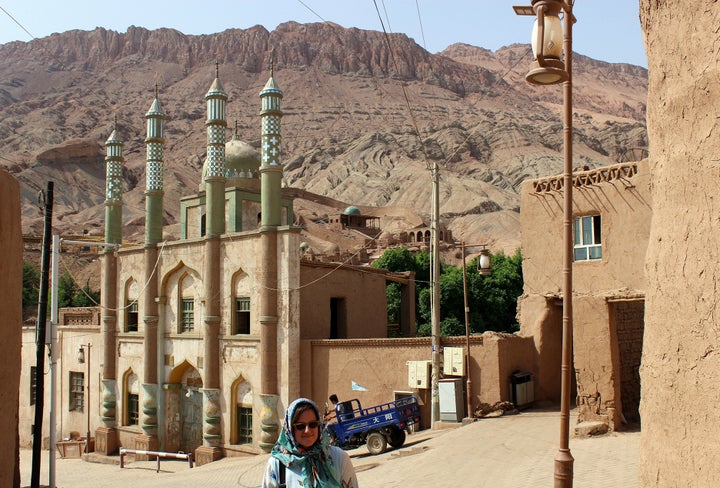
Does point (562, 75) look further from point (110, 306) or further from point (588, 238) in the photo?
point (110, 306)

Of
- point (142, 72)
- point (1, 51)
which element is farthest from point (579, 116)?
point (1, 51)

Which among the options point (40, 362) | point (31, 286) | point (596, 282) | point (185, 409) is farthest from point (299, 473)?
point (31, 286)

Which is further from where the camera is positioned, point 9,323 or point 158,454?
point 158,454

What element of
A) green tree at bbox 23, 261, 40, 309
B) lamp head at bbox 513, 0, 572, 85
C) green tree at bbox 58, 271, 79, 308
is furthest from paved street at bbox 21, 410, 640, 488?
green tree at bbox 23, 261, 40, 309

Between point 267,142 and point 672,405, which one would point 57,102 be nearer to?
point 267,142

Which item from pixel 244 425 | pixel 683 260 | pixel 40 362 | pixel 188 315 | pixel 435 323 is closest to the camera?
pixel 683 260

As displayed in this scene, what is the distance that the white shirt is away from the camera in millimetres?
4570

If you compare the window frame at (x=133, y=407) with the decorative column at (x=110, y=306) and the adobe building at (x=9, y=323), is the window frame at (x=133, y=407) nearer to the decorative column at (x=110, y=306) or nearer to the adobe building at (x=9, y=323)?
the decorative column at (x=110, y=306)

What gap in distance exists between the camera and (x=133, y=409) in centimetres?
2842

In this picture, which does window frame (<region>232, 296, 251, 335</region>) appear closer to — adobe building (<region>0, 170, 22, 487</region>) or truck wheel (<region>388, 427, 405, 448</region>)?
truck wheel (<region>388, 427, 405, 448</region>)

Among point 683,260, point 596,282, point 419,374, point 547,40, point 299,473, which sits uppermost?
point 547,40

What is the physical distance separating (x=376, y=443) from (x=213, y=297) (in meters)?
8.94

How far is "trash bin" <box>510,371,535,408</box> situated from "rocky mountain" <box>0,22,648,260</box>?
41362 millimetres

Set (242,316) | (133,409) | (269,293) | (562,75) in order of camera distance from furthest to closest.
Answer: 1. (133,409)
2. (242,316)
3. (269,293)
4. (562,75)
